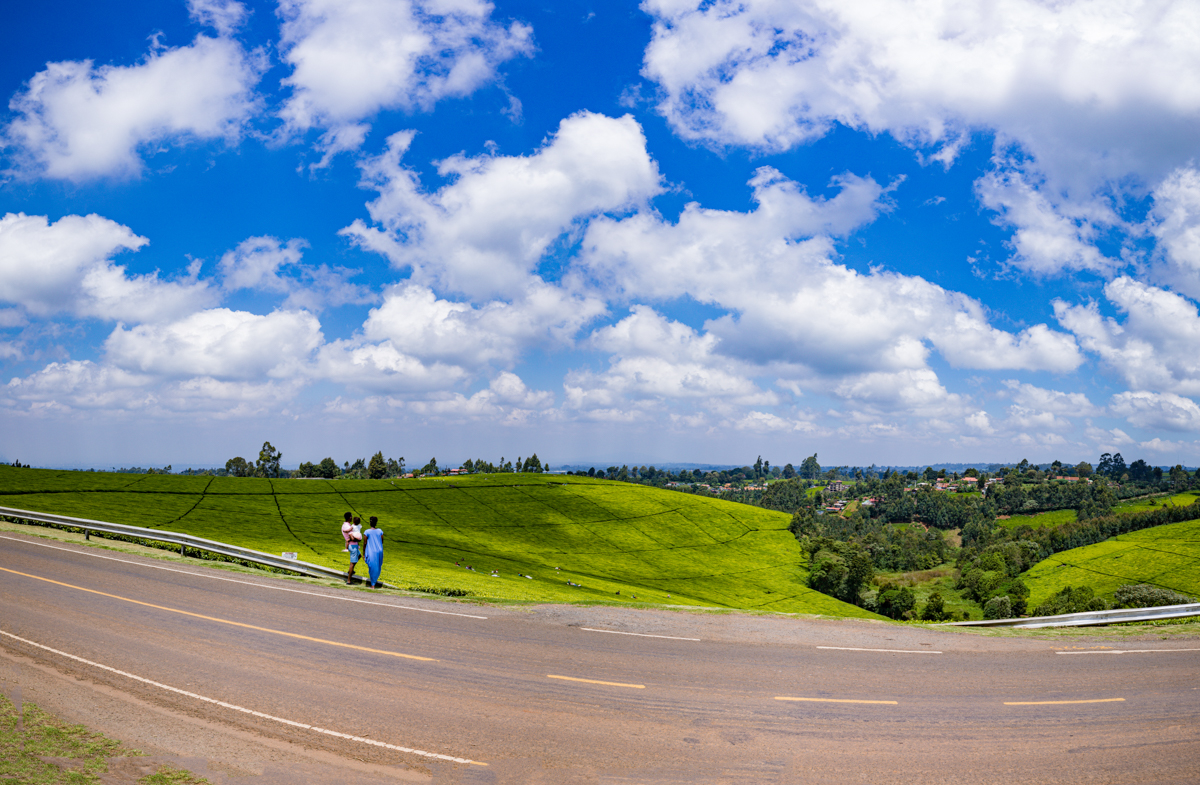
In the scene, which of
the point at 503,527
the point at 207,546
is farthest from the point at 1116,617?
the point at 503,527

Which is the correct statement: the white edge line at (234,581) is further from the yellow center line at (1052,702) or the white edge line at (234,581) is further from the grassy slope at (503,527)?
the yellow center line at (1052,702)

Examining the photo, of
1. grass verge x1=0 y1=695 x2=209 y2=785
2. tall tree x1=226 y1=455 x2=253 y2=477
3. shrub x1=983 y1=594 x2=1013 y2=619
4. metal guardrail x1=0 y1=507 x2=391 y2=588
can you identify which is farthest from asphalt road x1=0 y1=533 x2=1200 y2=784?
tall tree x1=226 y1=455 x2=253 y2=477

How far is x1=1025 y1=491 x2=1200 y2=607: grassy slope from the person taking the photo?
11975 cm

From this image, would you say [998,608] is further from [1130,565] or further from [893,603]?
[1130,565]

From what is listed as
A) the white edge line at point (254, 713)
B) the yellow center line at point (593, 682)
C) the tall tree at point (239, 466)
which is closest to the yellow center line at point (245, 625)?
the yellow center line at point (593, 682)

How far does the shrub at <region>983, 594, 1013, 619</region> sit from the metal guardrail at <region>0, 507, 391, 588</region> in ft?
409

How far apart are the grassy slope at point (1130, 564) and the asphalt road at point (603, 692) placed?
134 metres

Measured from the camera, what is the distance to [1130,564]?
130250mm

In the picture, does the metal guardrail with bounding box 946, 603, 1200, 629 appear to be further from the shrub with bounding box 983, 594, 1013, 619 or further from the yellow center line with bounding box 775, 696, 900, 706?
the shrub with bounding box 983, 594, 1013, 619

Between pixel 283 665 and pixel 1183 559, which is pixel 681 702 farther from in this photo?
pixel 1183 559

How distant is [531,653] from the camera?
1545cm

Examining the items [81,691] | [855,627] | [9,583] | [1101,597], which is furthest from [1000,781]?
[1101,597]

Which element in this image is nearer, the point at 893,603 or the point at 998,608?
the point at 893,603

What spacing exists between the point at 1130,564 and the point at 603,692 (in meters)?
166
